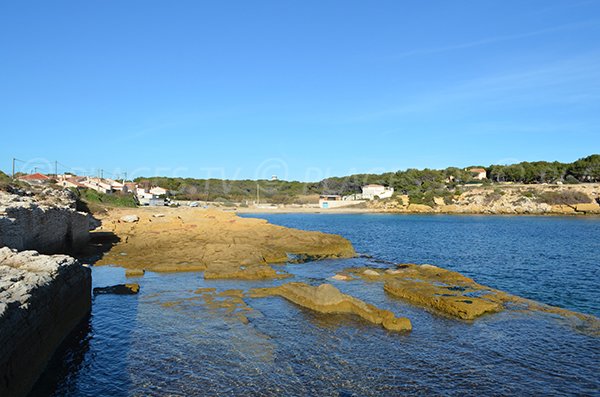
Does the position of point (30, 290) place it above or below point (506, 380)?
above

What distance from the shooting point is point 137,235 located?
4141cm

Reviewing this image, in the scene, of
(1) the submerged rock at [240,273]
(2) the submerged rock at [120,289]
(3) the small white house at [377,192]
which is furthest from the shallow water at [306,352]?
(3) the small white house at [377,192]

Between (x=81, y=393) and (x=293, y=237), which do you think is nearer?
(x=81, y=393)

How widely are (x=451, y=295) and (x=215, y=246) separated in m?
20.1

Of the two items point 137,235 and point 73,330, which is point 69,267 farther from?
point 137,235

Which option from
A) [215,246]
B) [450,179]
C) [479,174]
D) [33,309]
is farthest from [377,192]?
[33,309]

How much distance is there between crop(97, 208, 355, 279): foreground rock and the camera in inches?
1176

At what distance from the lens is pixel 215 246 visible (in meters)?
34.9

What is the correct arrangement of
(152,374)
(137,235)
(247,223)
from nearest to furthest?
(152,374)
(137,235)
(247,223)

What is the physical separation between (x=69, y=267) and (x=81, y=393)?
6.58 meters

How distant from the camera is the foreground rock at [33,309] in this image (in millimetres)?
10148

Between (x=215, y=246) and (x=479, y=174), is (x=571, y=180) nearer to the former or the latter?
(x=479, y=174)

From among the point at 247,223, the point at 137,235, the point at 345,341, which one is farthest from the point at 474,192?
the point at 345,341

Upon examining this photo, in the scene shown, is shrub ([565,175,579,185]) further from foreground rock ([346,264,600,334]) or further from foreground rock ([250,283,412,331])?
foreground rock ([250,283,412,331])
